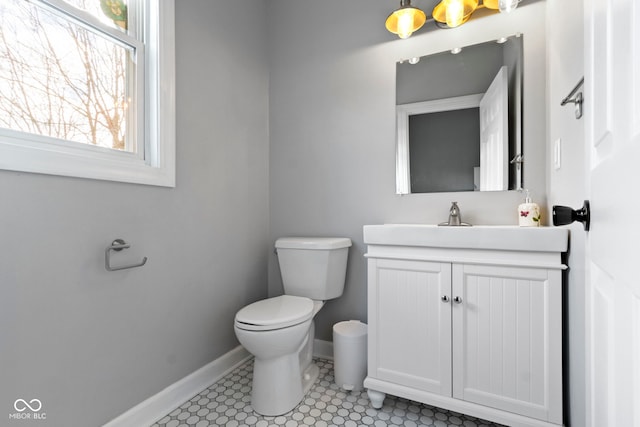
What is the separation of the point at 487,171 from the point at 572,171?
52 cm

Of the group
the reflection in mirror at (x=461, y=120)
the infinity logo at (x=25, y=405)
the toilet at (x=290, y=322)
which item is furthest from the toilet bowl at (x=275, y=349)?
the reflection in mirror at (x=461, y=120)

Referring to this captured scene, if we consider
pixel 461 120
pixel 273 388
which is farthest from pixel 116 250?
pixel 461 120

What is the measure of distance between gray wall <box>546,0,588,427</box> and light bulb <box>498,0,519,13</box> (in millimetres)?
165

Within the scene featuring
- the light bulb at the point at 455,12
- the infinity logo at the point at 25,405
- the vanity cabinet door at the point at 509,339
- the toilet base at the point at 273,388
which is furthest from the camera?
the light bulb at the point at 455,12

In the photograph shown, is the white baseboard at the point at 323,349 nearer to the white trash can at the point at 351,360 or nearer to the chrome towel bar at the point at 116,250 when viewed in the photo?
the white trash can at the point at 351,360

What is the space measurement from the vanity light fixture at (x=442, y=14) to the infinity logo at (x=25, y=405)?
7.11 feet

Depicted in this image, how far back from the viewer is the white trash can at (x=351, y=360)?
1565 mm

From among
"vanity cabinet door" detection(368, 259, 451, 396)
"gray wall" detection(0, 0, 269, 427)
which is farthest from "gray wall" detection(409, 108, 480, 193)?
"gray wall" detection(0, 0, 269, 427)

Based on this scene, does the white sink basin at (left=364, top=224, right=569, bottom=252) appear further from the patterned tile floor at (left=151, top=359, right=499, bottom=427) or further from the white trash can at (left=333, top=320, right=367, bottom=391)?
the patterned tile floor at (left=151, top=359, right=499, bottom=427)

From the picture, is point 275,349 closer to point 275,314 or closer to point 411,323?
point 275,314

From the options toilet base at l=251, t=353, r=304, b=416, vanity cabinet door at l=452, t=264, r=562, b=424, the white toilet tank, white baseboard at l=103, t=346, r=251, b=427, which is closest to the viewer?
vanity cabinet door at l=452, t=264, r=562, b=424

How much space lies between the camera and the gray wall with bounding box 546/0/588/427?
0.98 m

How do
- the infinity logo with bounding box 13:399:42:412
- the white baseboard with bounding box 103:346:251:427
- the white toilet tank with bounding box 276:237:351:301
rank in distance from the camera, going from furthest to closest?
the white toilet tank with bounding box 276:237:351:301 < the white baseboard with bounding box 103:346:251:427 < the infinity logo with bounding box 13:399:42:412

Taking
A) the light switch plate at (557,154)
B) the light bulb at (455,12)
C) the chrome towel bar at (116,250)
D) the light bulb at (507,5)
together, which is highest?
the light bulb at (455,12)
